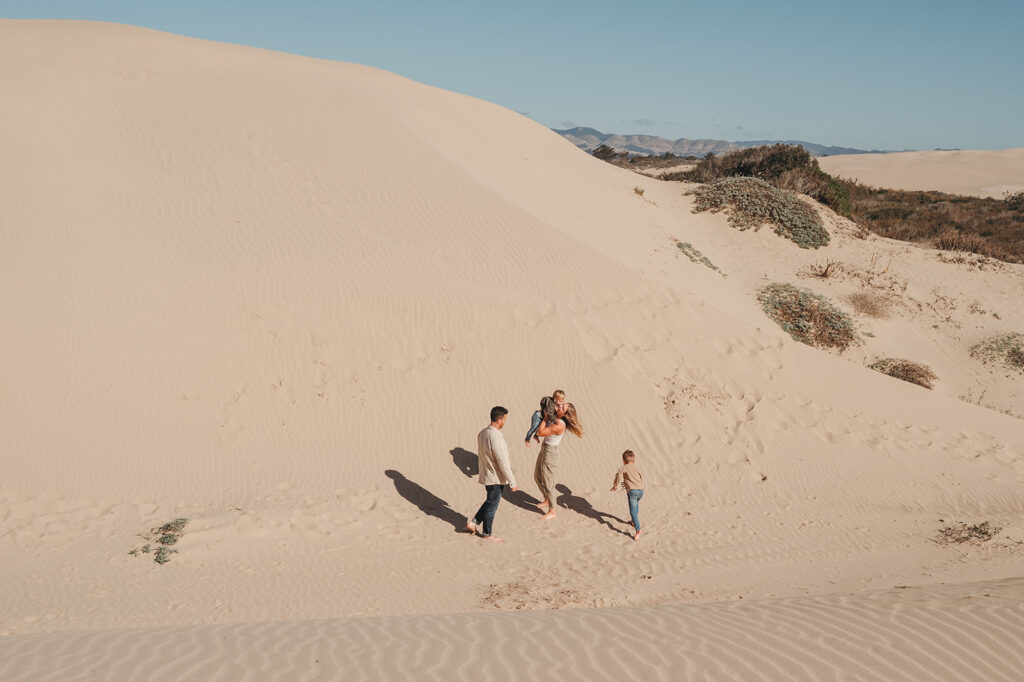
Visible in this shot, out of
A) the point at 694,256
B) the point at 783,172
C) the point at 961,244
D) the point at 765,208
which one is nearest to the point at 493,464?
the point at 694,256

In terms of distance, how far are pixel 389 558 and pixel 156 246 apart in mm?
7501

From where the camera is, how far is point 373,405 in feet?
31.0

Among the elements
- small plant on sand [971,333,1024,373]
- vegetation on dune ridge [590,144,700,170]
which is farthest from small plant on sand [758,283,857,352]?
vegetation on dune ridge [590,144,700,170]

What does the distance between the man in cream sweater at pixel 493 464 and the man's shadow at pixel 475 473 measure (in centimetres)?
98

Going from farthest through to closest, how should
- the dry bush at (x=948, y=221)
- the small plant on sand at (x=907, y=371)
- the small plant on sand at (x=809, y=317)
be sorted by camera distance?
1. the dry bush at (x=948, y=221)
2. the small plant on sand at (x=809, y=317)
3. the small plant on sand at (x=907, y=371)

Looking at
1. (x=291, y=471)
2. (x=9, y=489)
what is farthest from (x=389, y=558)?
(x=9, y=489)

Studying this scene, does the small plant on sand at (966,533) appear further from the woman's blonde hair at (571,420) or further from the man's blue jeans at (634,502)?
the woman's blonde hair at (571,420)

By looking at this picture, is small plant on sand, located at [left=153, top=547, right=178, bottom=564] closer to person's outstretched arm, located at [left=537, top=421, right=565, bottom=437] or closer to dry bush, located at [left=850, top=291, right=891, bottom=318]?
person's outstretched arm, located at [left=537, top=421, right=565, bottom=437]

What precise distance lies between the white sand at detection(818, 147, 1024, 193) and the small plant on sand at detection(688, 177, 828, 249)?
2665 cm

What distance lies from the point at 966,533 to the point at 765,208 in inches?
705

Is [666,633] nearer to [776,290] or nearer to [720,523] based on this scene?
[720,523]

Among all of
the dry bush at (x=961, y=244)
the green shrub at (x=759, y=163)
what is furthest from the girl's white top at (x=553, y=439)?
the green shrub at (x=759, y=163)

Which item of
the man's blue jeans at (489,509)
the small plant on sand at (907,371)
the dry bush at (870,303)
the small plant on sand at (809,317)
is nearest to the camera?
the man's blue jeans at (489,509)

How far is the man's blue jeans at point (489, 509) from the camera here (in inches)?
284
